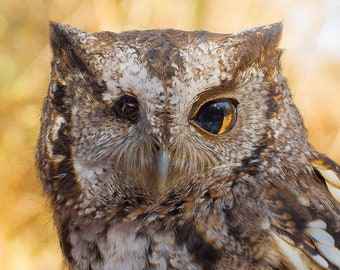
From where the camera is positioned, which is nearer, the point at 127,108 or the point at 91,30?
the point at 127,108

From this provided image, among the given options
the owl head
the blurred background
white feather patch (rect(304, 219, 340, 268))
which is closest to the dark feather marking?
the owl head

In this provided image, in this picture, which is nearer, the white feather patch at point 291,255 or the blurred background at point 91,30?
the white feather patch at point 291,255

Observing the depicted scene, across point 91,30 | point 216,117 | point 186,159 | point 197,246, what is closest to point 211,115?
point 216,117

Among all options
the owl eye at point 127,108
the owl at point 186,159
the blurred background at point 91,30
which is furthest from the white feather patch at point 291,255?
the blurred background at point 91,30

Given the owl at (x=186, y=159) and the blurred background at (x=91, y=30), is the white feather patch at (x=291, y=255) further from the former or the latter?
the blurred background at (x=91, y=30)

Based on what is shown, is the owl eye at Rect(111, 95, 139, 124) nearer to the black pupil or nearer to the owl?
the owl

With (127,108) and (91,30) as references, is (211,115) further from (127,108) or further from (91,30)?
(91,30)

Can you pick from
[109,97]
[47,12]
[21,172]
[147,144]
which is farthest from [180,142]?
[47,12]
